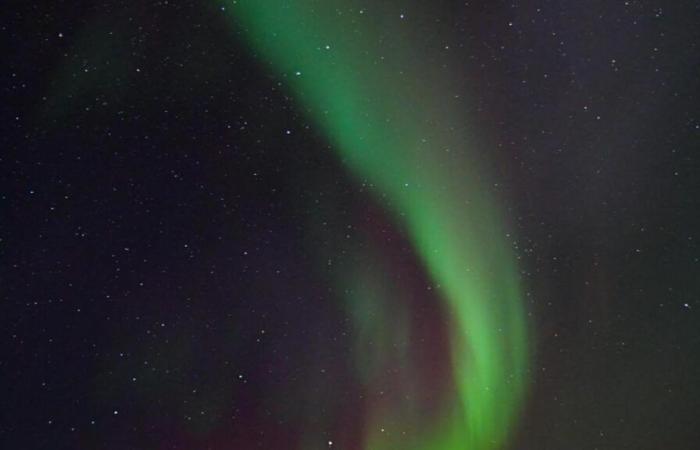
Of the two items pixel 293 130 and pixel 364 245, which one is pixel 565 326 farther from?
pixel 293 130

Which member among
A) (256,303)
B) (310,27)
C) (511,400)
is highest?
(310,27)

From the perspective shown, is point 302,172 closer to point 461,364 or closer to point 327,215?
point 327,215

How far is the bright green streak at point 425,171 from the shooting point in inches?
30.2

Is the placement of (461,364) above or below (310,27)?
below

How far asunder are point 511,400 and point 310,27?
0.50m

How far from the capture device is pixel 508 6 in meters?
0.77

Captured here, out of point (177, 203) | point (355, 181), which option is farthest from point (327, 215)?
point (177, 203)

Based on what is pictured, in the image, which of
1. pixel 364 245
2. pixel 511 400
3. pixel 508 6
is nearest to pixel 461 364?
pixel 511 400

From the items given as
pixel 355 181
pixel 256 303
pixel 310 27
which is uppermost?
pixel 310 27

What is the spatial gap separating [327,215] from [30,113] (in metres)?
0.35

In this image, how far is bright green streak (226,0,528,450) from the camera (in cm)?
77

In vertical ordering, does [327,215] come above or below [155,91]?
below

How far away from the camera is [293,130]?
0.78m

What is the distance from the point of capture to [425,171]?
0.79m
